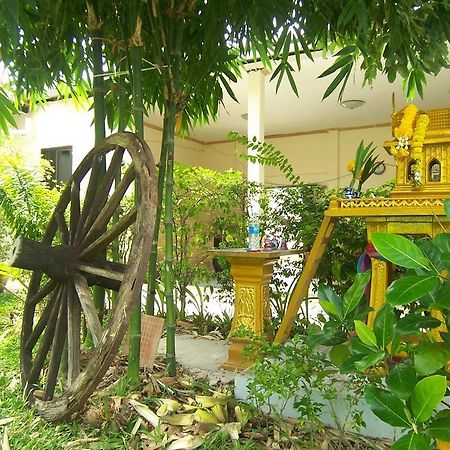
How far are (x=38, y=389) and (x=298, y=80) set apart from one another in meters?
4.86

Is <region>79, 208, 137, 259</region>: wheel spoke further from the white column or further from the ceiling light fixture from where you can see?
the ceiling light fixture

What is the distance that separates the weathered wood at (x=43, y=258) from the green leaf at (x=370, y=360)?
1.26m

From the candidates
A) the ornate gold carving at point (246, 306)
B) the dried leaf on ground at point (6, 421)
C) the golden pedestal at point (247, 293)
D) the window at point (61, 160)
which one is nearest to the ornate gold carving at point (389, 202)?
the golden pedestal at point (247, 293)

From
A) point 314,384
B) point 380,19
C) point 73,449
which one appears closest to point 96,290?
point 73,449

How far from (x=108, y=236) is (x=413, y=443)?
1231 mm

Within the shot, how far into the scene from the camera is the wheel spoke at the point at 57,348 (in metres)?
1.65

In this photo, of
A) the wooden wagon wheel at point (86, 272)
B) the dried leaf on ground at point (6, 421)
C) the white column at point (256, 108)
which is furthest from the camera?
the white column at point (256, 108)

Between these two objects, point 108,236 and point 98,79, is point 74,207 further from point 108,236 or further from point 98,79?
point 98,79

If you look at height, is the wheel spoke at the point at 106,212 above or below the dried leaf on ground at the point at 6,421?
above

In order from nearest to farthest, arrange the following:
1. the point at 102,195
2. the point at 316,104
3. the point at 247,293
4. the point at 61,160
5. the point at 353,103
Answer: the point at 102,195 → the point at 247,293 → the point at 353,103 → the point at 316,104 → the point at 61,160

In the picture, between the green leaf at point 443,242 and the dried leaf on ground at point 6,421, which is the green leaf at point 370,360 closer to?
the green leaf at point 443,242

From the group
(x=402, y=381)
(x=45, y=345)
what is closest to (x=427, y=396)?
(x=402, y=381)

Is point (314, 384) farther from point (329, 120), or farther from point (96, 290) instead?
point (329, 120)

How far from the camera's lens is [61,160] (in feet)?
23.5
